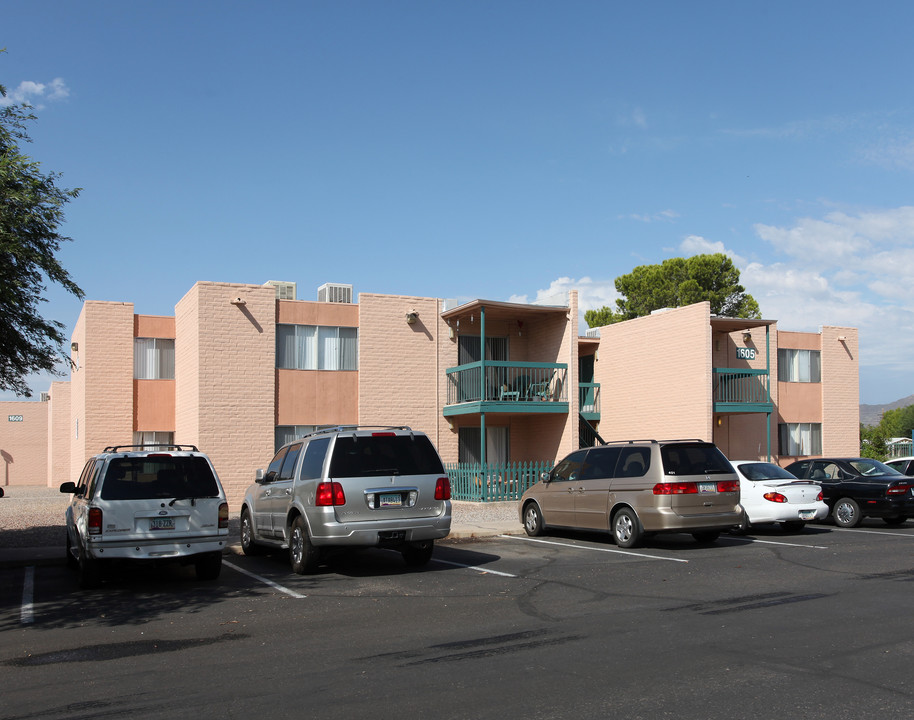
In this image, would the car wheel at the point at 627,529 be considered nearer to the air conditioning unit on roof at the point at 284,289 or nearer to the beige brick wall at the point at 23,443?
the air conditioning unit on roof at the point at 284,289

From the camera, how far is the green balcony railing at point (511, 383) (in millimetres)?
26750

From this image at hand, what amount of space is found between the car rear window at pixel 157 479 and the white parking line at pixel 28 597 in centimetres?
146

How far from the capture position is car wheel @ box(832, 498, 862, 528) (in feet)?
59.4

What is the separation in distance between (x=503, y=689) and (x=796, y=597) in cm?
492

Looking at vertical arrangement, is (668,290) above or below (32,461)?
above

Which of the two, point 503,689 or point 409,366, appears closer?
point 503,689

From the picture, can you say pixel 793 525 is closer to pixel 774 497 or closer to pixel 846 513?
pixel 774 497

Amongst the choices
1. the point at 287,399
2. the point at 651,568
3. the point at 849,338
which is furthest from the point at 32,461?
the point at 651,568

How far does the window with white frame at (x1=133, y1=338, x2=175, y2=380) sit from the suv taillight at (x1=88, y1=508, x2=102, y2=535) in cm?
1703

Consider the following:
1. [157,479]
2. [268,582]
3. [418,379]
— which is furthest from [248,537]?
[418,379]

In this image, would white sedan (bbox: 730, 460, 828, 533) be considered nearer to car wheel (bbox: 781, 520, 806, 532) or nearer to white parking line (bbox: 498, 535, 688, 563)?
car wheel (bbox: 781, 520, 806, 532)

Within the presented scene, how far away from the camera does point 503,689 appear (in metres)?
6.16

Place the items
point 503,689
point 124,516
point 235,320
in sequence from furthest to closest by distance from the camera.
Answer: point 235,320 → point 124,516 → point 503,689

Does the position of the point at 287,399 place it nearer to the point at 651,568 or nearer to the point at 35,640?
the point at 651,568
